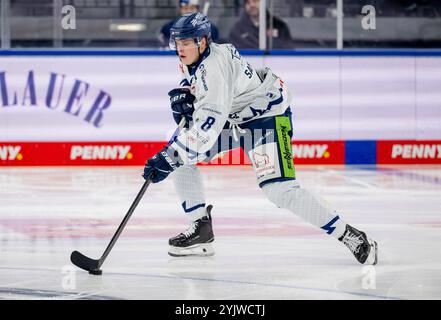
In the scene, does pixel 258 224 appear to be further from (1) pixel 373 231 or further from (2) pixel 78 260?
(2) pixel 78 260

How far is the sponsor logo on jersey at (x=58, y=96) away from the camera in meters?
9.52

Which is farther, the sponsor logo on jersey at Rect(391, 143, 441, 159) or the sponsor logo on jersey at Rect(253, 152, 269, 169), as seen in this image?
the sponsor logo on jersey at Rect(391, 143, 441, 159)

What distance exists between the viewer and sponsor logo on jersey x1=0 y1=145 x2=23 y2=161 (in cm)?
949

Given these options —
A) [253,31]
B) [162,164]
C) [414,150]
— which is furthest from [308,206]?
[414,150]

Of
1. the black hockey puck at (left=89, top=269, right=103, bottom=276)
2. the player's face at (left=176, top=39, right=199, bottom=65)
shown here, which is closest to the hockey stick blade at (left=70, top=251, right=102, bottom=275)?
the black hockey puck at (left=89, top=269, right=103, bottom=276)

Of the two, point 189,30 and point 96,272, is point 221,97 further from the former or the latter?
point 96,272

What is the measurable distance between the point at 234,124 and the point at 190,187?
39 cm

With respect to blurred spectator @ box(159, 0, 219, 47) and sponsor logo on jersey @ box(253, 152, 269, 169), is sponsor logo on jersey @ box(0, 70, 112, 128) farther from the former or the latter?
sponsor logo on jersey @ box(253, 152, 269, 169)

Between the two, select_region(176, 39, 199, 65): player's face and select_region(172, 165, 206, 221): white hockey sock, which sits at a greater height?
select_region(176, 39, 199, 65): player's face

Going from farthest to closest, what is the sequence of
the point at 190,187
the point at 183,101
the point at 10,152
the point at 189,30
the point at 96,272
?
the point at 10,152 < the point at 190,187 < the point at 183,101 < the point at 189,30 < the point at 96,272

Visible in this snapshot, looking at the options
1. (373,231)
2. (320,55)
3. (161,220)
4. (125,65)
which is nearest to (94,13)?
(125,65)

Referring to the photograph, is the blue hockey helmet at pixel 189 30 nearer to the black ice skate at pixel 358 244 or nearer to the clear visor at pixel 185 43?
the clear visor at pixel 185 43

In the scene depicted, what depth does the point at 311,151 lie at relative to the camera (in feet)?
32.1

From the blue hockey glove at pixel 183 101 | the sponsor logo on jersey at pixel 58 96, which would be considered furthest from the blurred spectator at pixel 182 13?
the blue hockey glove at pixel 183 101
